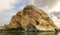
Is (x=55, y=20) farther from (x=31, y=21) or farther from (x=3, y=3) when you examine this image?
(x=3, y=3)

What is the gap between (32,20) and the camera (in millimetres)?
12188

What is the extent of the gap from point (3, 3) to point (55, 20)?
3.37 m

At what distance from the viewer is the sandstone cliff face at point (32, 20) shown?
12.0 meters

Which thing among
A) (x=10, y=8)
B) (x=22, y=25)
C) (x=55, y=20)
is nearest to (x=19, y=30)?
(x=22, y=25)

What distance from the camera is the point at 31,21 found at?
12.2m

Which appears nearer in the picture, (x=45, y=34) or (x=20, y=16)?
(x=45, y=34)

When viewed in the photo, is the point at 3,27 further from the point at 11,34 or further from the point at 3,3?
the point at 3,3

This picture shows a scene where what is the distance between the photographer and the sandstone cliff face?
1203 cm

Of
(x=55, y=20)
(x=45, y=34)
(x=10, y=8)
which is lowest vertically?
(x=45, y=34)

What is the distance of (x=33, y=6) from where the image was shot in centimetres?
1211

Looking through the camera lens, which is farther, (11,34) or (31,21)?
(31,21)

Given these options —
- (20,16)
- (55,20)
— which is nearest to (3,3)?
(20,16)

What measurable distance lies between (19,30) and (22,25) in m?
0.38

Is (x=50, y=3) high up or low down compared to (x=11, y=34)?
up
